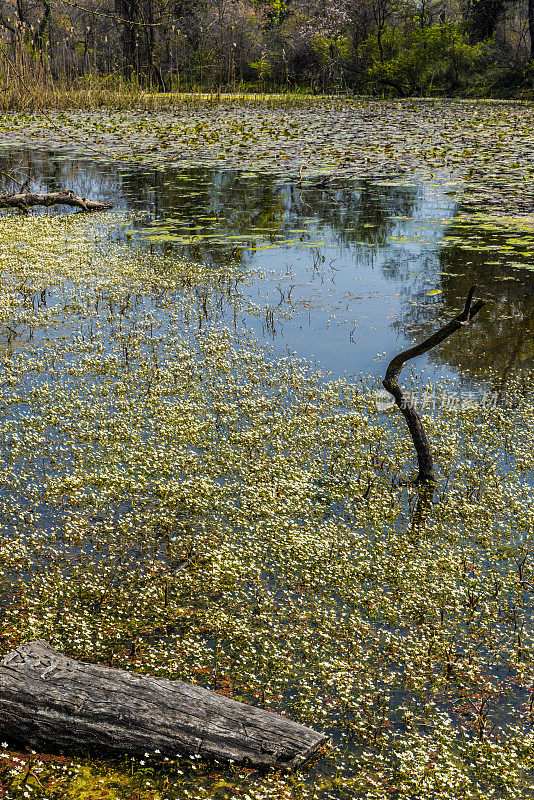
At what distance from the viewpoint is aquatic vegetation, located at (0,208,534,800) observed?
2.85 metres

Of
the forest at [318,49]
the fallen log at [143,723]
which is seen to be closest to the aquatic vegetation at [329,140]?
the forest at [318,49]

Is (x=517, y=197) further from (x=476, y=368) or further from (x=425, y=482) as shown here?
(x=425, y=482)

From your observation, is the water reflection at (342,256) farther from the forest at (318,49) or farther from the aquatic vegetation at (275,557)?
the forest at (318,49)

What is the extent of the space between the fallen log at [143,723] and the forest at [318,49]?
26.1m

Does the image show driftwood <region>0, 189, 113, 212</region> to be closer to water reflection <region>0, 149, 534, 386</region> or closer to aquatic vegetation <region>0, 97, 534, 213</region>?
aquatic vegetation <region>0, 97, 534, 213</region>

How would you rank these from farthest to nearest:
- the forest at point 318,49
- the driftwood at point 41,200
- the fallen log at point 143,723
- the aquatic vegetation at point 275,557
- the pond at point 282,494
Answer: the forest at point 318,49 → the driftwood at point 41,200 → the pond at point 282,494 → the aquatic vegetation at point 275,557 → the fallen log at point 143,723

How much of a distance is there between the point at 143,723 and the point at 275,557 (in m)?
1.55

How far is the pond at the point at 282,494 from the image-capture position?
2984 millimetres

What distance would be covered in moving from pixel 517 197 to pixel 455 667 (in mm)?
10832

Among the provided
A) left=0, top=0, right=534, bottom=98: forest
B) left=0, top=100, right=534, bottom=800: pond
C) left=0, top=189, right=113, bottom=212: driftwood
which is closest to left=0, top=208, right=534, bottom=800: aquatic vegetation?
left=0, top=100, right=534, bottom=800: pond

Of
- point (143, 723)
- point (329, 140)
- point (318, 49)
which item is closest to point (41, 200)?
point (329, 140)

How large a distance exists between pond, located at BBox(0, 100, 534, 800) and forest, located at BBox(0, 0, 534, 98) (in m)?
19.9

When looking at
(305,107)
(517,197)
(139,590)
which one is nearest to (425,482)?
(139,590)

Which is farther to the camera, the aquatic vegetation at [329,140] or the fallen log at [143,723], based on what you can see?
the aquatic vegetation at [329,140]
